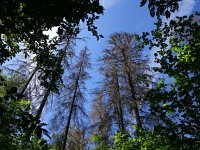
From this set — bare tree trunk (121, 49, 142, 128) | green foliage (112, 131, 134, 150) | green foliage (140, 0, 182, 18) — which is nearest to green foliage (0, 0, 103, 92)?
green foliage (140, 0, 182, 18)

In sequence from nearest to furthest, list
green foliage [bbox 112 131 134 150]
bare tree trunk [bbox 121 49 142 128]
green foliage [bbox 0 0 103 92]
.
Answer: green foliage [bbox 0 0 103 92], green foliage [bbox 112 131 134 150], bare tree trunk [bbox 121 49 142 128]

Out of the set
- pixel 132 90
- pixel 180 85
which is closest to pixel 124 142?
pixel 180 85

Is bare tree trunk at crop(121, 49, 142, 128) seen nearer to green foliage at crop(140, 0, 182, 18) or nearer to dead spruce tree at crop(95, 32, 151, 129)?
dead spruce tree at crop(95, 32, 151, 129)

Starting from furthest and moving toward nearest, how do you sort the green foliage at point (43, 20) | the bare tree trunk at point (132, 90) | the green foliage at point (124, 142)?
the bare tree trunk at point (132, 90), the green foliage at point (124, 142), the green foliage at point (43, 20)

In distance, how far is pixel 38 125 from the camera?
10.6 feet

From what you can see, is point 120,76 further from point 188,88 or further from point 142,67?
point 188,88

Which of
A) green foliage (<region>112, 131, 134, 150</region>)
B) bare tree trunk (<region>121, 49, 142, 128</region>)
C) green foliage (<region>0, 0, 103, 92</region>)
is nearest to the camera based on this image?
green foliage (<region>0, 0, 103, 92</region>)

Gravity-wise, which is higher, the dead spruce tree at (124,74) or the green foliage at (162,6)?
the dead spruce tree at (124,74)

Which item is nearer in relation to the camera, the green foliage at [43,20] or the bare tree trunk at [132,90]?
the green foliage at [43,20]

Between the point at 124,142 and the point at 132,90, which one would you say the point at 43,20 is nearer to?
the point at 124,142

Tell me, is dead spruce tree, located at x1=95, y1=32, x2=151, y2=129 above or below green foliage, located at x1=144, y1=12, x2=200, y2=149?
above

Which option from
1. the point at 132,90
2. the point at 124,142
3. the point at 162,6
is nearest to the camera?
the point at 162,6

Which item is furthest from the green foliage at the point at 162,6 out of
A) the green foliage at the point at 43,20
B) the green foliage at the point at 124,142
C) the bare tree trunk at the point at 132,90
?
the bare tree trunk at the point at 132,90

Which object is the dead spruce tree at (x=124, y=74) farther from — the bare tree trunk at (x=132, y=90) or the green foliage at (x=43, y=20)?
the green foliage at (x=43, y=20)
